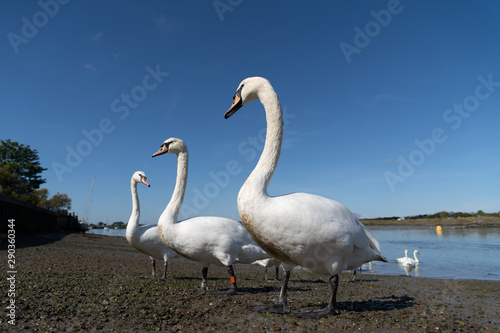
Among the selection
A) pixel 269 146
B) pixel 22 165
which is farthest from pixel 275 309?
pixel 22 165

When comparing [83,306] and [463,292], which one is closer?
[83,306]

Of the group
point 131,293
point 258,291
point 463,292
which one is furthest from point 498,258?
Answer: point 131,293

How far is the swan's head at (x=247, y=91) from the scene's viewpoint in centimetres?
534

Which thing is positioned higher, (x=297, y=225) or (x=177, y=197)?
(x=177, y=197)

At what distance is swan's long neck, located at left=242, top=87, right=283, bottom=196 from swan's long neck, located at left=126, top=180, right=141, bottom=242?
607 cm

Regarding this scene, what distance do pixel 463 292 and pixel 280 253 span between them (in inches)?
277

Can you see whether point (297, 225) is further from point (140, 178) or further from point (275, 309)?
point (140, 178)

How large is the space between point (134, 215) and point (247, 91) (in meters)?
6.95

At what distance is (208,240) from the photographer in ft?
23.2

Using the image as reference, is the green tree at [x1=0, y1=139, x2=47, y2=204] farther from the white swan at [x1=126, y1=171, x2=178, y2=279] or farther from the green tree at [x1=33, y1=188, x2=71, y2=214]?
the white swan at [x1=126, y1=171, x2=178, y2=279]

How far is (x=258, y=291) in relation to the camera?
753 cm

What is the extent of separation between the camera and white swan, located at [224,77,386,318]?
13.7ft

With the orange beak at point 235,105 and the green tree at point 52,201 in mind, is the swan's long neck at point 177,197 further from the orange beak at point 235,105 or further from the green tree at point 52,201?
the green tree at point 52,201

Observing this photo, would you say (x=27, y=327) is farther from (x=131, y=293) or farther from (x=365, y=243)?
(x=365, y=243)
